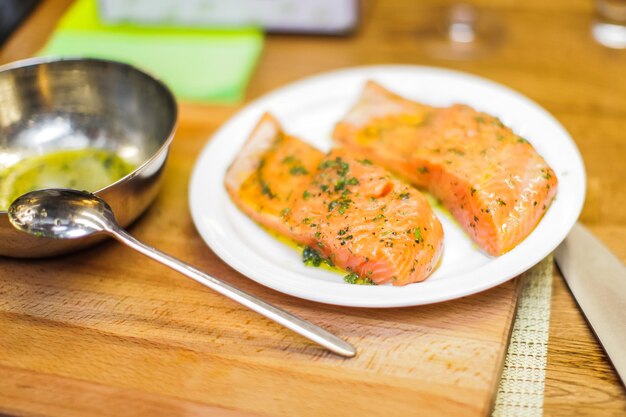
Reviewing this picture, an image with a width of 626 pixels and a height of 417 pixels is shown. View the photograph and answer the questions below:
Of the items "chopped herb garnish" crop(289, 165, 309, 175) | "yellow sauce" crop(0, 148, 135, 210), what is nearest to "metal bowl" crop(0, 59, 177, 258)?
"yellow sauce" crop(0, 148, 135, 210)

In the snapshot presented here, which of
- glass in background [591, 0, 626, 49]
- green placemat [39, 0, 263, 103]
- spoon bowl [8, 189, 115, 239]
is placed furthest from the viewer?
glass in background [591, 0, 626, 49]

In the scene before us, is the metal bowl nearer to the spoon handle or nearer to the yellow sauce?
the yellow sauce

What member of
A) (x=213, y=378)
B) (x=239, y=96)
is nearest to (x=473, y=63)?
(x=239, y=96)

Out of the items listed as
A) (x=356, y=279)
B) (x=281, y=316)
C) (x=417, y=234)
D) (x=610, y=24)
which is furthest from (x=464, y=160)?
(x=610, y=24)

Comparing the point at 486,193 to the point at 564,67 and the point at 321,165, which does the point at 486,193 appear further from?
the point at 564,67

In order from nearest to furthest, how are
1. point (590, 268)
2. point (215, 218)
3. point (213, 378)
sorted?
point (213, 378) → point (590, 268) → point (215, 218)

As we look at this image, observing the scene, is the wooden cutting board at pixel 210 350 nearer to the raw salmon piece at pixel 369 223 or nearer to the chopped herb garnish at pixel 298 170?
the raw salmon piece at pixel 369 223
